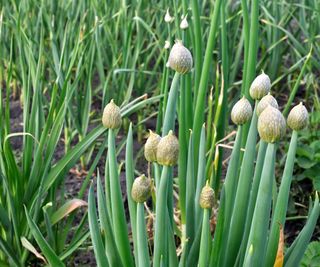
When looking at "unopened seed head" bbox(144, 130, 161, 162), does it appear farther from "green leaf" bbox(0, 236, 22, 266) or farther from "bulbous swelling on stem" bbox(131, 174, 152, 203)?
"green leaf" bbox(0, 236, 22, 266)

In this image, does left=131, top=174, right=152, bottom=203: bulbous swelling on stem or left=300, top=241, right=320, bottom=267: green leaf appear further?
left=300, top=241, right=320, bottom=267: green leaf

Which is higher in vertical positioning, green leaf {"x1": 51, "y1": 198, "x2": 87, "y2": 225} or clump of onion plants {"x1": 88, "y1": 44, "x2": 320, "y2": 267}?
clump of onion plants {"x1": 88, "y1": 44, "x2": 320, "y2": 267}

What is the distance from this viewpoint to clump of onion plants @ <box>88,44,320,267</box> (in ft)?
2.57

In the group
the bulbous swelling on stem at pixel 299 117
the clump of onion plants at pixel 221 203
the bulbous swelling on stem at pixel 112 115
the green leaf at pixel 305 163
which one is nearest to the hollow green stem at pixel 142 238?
the clump of onion plants at pixel 221 203

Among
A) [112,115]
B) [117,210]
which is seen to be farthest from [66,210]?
[112,115]

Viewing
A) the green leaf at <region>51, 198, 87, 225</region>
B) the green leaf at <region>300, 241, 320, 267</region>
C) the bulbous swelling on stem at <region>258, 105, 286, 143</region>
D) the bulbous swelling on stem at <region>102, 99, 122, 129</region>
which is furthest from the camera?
the green leaf at <region>51, 198, 87, 225</region>

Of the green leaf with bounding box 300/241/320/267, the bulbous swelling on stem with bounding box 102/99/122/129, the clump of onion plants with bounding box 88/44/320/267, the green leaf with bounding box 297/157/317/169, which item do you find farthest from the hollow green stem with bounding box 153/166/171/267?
the green leaf with bounding box 297/157/317/169

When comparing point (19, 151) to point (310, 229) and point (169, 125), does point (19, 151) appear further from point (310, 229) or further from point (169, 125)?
point (310, 229)

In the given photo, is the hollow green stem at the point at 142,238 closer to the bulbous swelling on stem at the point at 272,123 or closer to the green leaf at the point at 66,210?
the bulbous swelling on stem at the point at 272,123

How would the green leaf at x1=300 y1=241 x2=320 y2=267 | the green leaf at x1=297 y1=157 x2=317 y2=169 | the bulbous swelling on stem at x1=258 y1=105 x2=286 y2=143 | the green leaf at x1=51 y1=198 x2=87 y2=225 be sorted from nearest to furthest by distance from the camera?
the bulbous swelling on stem at x1=258 y1=105 x2=286 y2=143
the green leaf at x1=300 y1=241 x2=320 y2=267
the green leaf at x1=51 y1=198 x2=87 y2=225
the green leaf at x1=297 y1=157 x2=317 y2=169

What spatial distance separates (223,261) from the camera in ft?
3.01

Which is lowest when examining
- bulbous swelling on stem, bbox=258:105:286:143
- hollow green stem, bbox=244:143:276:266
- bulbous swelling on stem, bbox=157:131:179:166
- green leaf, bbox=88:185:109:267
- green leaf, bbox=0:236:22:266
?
green leaf, bbox=0:236:22:266

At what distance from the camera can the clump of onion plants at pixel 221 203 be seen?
785 mm

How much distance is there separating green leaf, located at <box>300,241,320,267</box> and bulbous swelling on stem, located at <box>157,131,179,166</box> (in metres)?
0.64
